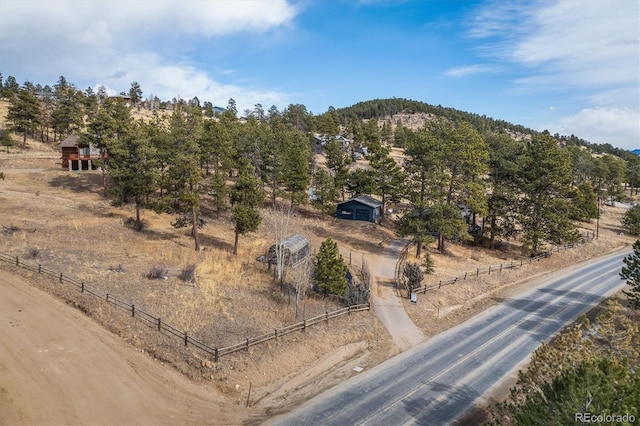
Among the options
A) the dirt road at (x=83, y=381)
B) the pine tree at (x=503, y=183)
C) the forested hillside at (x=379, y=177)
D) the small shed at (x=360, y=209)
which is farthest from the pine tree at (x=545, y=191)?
the dirt road at (x=83, y=381)

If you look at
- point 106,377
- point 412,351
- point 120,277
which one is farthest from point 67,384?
point 412,351

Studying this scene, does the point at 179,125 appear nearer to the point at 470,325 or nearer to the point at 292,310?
the point at 292,310

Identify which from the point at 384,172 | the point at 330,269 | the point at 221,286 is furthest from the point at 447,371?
the point at 384,172

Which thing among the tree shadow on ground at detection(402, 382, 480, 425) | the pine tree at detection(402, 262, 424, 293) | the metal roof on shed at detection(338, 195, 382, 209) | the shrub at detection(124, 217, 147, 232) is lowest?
the tree shadow on ground at detection(402, 382, 480, 425)

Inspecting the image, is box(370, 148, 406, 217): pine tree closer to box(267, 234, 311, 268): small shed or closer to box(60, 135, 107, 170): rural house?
box(267, 234, 311, 268): small shed

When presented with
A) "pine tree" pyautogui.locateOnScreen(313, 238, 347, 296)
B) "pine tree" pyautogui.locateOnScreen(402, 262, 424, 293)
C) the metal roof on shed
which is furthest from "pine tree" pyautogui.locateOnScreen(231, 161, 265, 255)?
the metal roof on shed

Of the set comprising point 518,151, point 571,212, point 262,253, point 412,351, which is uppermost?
point 518,151

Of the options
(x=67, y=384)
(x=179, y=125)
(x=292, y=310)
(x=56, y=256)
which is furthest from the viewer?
(x=179, y=125)
